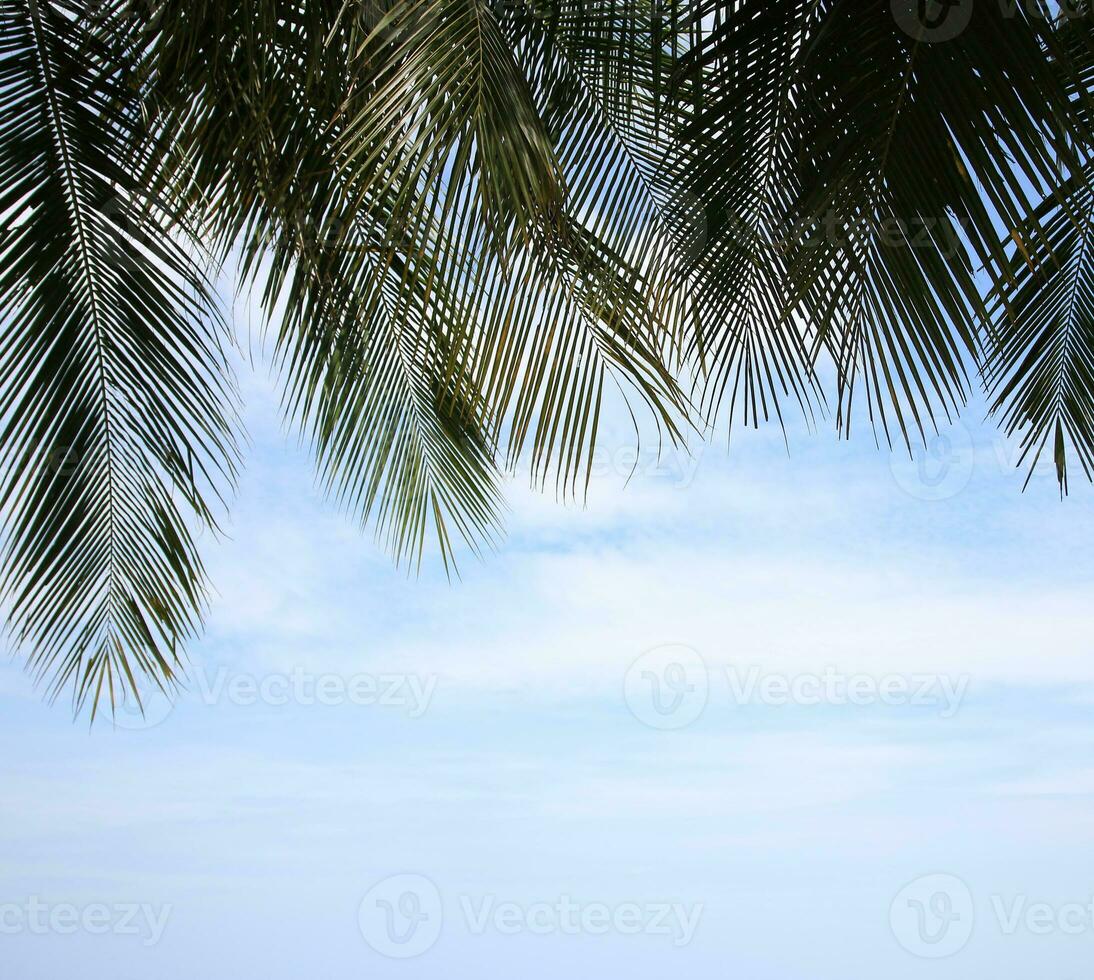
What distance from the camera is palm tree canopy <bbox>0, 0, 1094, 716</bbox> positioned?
7.99 ft

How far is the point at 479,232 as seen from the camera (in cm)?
255

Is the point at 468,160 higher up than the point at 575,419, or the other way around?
the point at 468,160

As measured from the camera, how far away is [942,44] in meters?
2.41

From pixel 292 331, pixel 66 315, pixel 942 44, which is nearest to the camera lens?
pixel 942 44

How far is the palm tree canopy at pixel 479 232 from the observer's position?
2436mm

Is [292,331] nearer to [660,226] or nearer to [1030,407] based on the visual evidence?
[660,226]

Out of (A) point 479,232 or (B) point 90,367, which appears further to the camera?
(B) point 90,367

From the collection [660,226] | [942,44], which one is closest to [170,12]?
[660,226]

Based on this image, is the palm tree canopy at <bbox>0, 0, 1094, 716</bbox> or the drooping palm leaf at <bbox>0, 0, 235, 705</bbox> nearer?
the palm tree canopy at <bbox>0, 0, 1094, 716</bbox>

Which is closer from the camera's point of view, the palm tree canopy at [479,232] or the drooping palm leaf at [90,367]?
the palm tree canopy at [479,232]

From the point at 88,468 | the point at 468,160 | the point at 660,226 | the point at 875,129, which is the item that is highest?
the point at 660,226

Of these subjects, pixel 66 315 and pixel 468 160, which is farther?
pixel 66 315

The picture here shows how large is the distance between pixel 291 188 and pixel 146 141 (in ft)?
1.70

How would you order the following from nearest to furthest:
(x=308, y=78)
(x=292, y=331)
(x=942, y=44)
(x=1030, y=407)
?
(x=942, y=44) → (x=308, y=78) → (x=1030, y=407) → (x=292, y=331)
